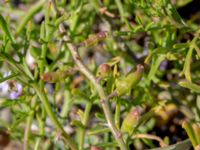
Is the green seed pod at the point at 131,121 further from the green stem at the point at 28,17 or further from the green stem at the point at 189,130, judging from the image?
the green stem at the point at 28,17

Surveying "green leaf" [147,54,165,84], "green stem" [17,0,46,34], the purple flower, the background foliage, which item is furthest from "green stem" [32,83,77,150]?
"green stem" [17,0,46,34]

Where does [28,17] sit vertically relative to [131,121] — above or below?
above

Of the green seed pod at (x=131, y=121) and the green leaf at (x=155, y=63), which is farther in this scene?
the green leaf at (x=155, y=63)

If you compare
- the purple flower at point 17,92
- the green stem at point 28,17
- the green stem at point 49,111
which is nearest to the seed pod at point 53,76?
the green stem at point 49,111

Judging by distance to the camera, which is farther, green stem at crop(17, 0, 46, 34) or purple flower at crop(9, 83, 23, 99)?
green stem at crop(17, 0, 46, 34)

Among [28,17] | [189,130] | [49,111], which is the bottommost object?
[189,130]

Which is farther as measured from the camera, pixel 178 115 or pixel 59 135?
pixel 178 115

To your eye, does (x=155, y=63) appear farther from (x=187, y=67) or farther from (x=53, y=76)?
(x=53, y=76)

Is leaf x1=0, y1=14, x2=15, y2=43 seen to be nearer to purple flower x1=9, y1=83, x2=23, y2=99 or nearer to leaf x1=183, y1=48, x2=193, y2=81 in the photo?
purple flower x1=9, y1=83, x2=23, y2=99

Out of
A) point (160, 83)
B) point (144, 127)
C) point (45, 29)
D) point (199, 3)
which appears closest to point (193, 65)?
point (160, 83)

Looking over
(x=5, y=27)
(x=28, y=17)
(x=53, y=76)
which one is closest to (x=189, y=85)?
(x=53, y=76)

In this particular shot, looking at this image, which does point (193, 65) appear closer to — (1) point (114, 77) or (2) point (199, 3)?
(1) point (114, 77)
